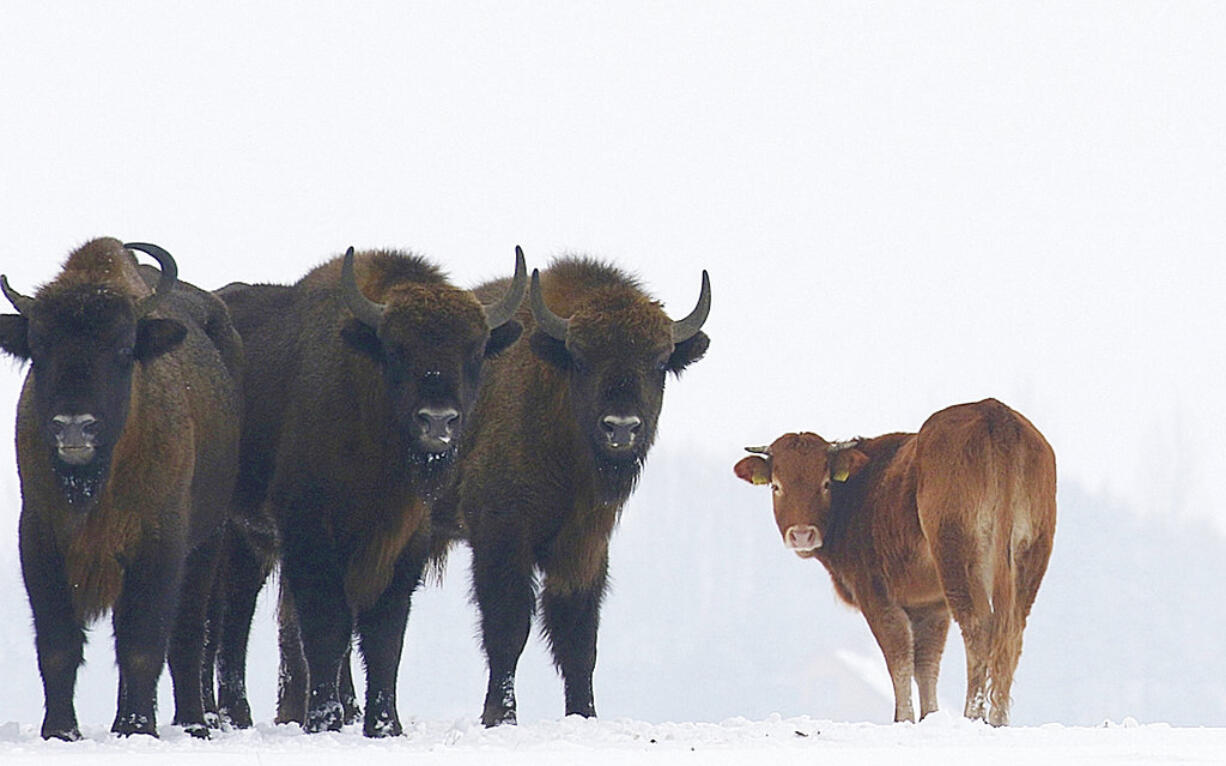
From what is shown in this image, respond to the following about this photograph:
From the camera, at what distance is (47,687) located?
1128 centimetres

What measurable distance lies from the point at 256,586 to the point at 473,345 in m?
3.41

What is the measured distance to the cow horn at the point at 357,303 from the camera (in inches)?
490

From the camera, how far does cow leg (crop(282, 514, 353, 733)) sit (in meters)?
12.4

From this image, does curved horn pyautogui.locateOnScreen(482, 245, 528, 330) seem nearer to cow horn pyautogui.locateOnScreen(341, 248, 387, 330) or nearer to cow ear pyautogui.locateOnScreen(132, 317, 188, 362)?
cow horn pyautogui.locateOnScreen(341, 248, 387, 330)

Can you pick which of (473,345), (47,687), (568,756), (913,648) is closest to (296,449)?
(473,345)

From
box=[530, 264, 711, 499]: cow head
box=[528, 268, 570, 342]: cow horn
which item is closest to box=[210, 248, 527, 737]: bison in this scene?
box=[528, 268, 570, 342]: cow horn

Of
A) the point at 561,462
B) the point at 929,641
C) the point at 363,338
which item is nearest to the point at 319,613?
the point at 363,338

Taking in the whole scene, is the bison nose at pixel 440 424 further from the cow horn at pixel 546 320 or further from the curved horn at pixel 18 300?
the curved horn at pixel 18 300

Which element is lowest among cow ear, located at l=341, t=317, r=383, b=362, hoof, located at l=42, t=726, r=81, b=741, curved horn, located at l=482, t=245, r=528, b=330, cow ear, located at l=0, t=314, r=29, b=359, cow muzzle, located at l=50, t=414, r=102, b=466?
hoof, located at l=42, t=726, r=81, b=741

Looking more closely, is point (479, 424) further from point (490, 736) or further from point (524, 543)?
point (490, 736)

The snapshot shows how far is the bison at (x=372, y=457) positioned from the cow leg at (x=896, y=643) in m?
4.60

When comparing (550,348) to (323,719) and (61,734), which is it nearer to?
(323,719)

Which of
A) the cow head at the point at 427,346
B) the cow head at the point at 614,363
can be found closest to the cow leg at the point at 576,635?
the cow head at the point at 614,363

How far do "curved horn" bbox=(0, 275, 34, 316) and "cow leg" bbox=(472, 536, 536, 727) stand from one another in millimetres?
3192
